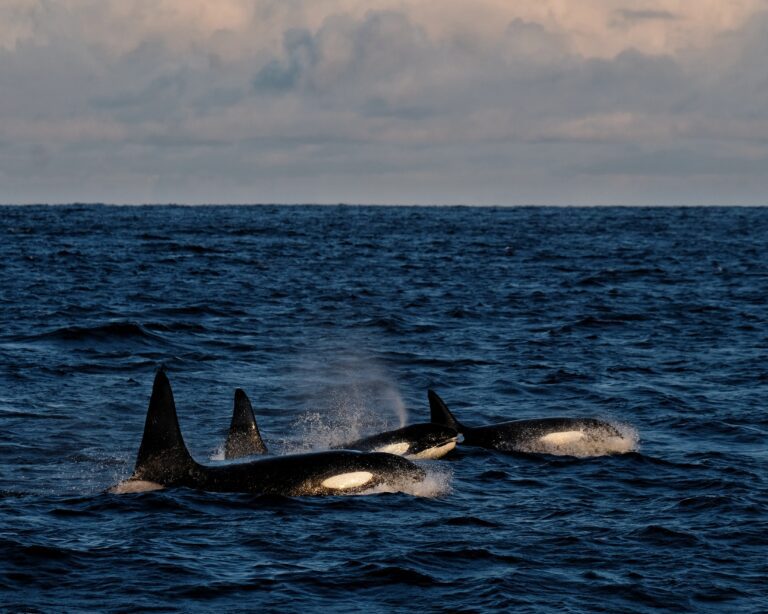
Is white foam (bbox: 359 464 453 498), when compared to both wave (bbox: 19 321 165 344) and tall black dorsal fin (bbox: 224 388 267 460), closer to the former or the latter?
tall black dorsal fin (bbox: 224 388 267 460)

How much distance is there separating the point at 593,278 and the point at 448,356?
1196 inches

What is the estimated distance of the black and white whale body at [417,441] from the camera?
20.6 metres

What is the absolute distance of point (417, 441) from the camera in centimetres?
2064

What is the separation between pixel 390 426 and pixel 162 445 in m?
8.37

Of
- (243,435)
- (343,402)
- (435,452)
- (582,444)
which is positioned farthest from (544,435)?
(343,402)

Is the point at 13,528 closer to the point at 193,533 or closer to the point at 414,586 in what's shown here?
the point at 193,533

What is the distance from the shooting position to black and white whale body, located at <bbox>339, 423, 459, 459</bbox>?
20562 mm

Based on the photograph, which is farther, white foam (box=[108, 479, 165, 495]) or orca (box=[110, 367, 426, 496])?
white foam (box=[108, 479, 165, 495])

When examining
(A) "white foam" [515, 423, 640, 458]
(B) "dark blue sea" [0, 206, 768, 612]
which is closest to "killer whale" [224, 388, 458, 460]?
(B) "dark blue sea" [0, 206, 768, 612]

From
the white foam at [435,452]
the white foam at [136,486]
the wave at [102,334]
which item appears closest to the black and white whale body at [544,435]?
the white foam at [435,452]

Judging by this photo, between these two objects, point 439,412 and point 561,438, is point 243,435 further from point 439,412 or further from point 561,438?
point 561,438

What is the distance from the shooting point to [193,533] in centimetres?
1534

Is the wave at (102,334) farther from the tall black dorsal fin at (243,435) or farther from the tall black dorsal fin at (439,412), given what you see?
the tall black dorsal fin at (243,435)

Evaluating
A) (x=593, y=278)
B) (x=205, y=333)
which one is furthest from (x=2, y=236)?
(x=205, y=333)
